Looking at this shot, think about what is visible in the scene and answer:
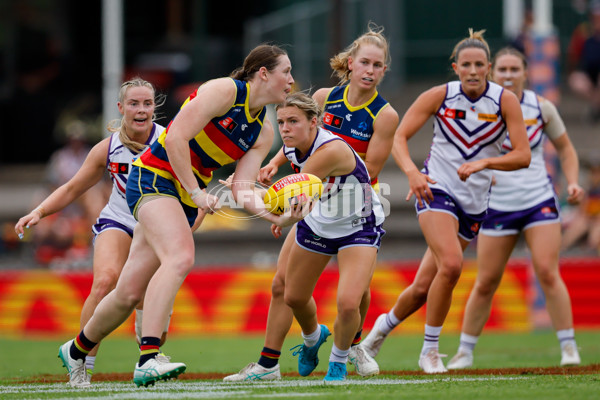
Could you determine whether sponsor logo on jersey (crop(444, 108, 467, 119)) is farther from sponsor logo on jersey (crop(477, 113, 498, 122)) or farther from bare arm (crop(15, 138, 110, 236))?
bare arm (crop(15, 138, 110, 236))

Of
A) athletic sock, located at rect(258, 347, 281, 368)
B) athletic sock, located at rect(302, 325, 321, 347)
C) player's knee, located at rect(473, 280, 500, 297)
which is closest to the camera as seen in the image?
athletic sock, located at rect(258, 347, 281, 368)

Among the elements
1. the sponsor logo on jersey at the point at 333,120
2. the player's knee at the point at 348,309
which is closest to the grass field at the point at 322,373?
the player's knee at the point at 348,309

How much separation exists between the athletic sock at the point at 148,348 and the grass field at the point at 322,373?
0.21 meters

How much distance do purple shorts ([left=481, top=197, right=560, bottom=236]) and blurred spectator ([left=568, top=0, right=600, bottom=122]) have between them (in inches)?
350

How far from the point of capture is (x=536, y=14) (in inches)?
677

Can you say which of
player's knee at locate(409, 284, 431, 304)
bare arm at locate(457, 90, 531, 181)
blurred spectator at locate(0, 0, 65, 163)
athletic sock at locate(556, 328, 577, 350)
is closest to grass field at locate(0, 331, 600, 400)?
athletic sock at locate(556, 328, 577, 350)

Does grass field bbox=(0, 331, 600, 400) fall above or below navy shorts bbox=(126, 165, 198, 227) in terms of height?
below

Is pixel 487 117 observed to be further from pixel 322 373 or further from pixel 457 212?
pixel 322 373

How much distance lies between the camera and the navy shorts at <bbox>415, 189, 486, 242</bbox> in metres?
7.42

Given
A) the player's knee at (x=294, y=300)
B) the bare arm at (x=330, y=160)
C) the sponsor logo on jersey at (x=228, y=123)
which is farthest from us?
the player's knee at (x=294, y=300)

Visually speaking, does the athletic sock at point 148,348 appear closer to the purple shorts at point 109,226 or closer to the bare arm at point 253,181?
the bare arm at point 253,181

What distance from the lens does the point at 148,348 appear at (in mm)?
5875

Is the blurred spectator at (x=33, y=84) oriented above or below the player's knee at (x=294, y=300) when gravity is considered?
above

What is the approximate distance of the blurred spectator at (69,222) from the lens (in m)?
15.4
